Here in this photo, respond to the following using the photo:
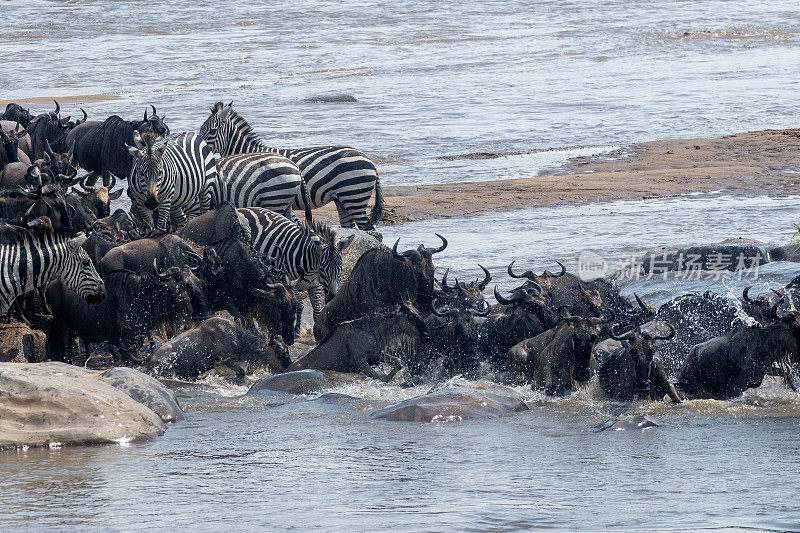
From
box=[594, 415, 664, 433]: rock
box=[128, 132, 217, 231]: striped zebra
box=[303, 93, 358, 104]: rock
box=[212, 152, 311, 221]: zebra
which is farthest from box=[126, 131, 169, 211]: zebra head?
box=[303, 93, 358, 104]: rock

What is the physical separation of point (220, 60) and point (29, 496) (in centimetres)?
Result: 3927

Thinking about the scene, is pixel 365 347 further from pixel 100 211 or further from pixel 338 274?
pixel 100 211

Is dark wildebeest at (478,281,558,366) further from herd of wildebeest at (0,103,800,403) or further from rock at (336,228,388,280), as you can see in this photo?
rock at (336,228,388,280)

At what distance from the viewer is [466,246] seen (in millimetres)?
15562

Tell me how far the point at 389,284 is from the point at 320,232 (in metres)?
1.92

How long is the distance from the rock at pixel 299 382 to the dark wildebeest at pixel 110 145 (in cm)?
719

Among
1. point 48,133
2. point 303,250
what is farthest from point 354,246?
point 48,133

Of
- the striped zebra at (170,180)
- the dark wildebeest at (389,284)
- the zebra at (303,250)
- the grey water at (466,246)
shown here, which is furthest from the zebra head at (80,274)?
the striped zebra at (170,180)

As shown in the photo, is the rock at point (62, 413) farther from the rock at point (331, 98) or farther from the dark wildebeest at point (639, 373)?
the rock at point (331, 98)

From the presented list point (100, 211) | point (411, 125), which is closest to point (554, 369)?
point (100, 211)

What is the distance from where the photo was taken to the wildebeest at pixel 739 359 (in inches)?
361

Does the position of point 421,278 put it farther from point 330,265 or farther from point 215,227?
point 215,227

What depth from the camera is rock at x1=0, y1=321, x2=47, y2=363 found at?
9.41 meters

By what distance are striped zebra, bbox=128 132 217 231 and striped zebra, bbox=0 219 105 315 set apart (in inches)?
151
